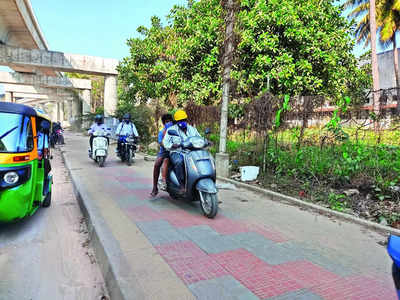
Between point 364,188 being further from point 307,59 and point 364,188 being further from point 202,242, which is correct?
point 307,59

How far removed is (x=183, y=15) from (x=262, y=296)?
16544mm

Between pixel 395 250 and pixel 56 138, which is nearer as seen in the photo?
pixel 395 250

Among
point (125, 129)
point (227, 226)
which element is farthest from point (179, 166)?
point (125, 129)

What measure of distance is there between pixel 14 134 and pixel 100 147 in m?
5.98

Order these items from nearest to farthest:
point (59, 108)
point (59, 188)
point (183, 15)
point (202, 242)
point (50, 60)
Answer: point (202, 242) → point (59, 188) → point (183, 15) → point (50, 60) → point (59, 108)

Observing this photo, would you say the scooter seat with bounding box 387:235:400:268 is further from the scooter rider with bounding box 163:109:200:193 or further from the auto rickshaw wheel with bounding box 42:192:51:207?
the auto rickshaw wheel with bounding box 42:192:51:207

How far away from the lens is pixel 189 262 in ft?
10.2

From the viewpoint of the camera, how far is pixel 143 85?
19.2m

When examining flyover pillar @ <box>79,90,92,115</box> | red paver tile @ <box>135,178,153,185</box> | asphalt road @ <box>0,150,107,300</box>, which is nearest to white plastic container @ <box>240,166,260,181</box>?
red paver tile @ <box>135,178,153,185</box>

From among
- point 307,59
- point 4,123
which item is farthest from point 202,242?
point 307,59

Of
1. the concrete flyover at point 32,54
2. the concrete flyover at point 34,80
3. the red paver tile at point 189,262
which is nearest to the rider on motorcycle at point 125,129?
the red paver tile at point 189,262

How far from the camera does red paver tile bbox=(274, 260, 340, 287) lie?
→ 9.32ft

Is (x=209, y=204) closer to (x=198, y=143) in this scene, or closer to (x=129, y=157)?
(x=198, y=143)

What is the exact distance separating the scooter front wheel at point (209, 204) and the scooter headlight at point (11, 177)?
7.98ft
